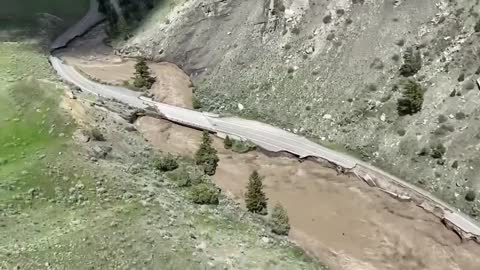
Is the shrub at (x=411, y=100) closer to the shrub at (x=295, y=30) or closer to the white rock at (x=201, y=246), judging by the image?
the shrub at (x=295, y=30)

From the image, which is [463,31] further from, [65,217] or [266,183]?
[65,217]

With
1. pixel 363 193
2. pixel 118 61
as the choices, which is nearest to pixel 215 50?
pixel 118 61

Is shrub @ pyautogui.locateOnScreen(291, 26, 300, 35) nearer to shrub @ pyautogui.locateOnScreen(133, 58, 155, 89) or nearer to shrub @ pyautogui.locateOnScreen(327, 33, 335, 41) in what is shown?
shrub @ pyautogui.locateOnScreen(327, 33, 335, 41)

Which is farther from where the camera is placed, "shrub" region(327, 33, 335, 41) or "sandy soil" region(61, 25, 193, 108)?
"sandy soil" region(61, 25, 193, 108)

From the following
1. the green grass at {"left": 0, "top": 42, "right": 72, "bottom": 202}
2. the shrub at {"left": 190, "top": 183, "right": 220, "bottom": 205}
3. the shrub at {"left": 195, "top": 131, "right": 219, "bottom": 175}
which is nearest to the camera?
the green grass at {"left": 0, "top": 42, "right": 72, "bottom": 202}

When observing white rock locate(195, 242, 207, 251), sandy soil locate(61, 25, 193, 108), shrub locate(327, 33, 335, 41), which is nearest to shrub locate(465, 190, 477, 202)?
white rock locate(195, 242, 207, 251)

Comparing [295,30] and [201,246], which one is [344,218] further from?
[295,30]

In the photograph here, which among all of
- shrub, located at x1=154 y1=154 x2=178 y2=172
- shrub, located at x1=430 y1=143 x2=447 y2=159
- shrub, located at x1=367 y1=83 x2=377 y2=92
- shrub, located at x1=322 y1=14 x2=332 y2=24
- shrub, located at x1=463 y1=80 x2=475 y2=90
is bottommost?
shrub, located at x1=154 y1=154 x2=178 y2=172

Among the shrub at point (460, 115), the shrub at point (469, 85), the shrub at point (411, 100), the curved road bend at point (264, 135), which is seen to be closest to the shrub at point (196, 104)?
the curved road bend at point (264, 135)
